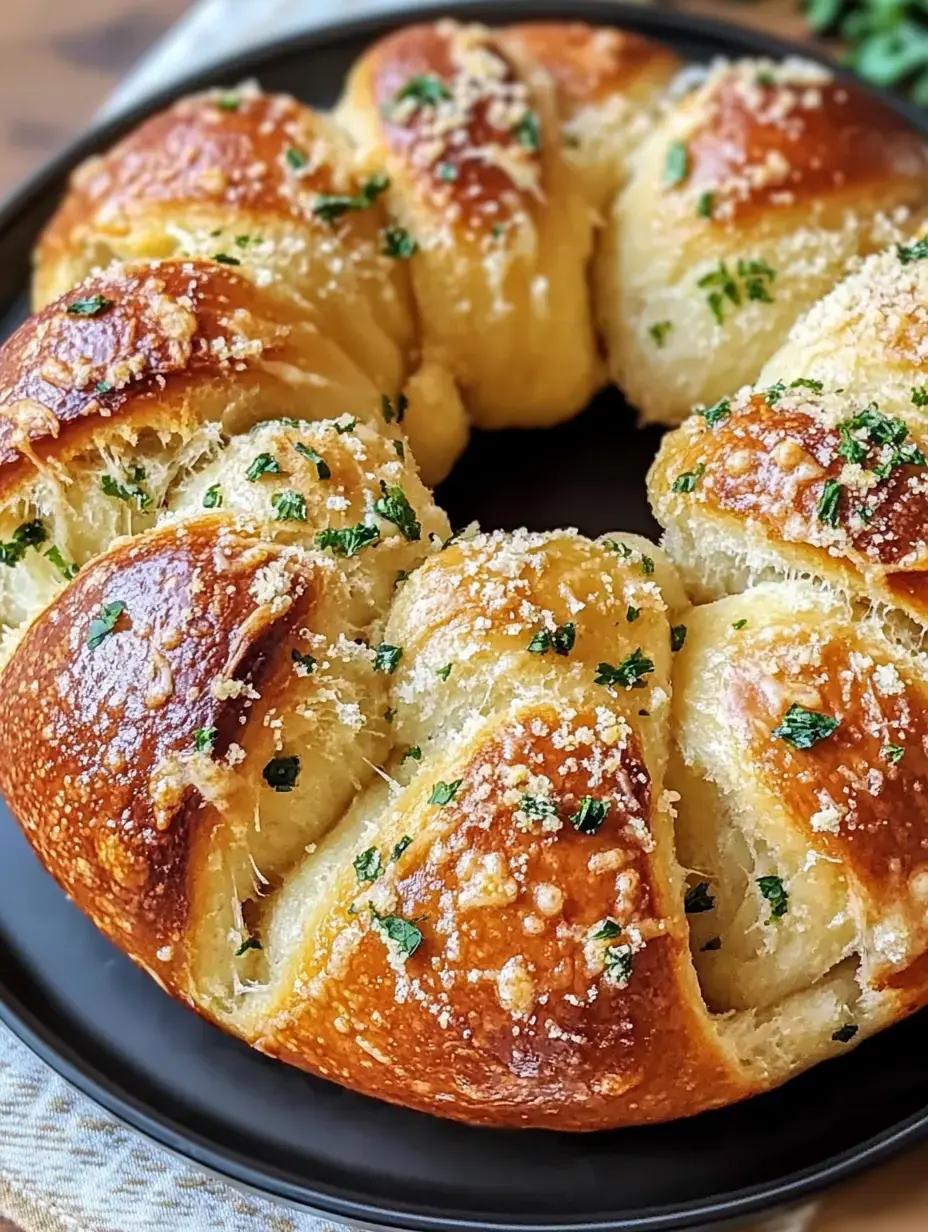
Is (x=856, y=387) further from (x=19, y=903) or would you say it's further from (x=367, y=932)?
(x=19, y=903)

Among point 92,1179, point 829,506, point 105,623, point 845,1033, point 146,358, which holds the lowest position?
point 845,1033

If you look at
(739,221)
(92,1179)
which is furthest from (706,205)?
(92,1179)

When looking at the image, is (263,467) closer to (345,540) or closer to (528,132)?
(345,540)

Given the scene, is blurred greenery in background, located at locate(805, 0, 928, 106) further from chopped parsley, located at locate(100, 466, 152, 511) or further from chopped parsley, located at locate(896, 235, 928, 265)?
chopped parsley, located at locate(100, 466, 152, 511)

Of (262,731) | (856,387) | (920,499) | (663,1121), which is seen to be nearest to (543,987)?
(663,1121)

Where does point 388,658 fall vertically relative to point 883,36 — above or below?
above
